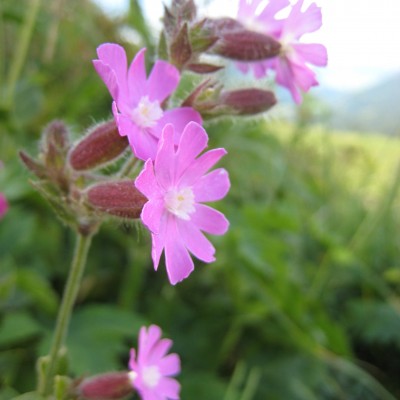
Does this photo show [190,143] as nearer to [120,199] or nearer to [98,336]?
[120,199]

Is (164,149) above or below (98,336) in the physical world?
above

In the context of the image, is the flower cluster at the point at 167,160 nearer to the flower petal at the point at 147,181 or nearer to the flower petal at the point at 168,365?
A: the flower petal at the point at 147,181

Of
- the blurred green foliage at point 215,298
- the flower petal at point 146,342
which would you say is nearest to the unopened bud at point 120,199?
the flower petal at point 146,342

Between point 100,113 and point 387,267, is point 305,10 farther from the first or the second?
point 387,267

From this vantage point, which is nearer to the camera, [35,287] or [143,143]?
[143,143]

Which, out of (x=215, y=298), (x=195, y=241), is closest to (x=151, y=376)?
(x=195, y=241)

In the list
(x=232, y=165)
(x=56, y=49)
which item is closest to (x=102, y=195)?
(x=232, y=165)

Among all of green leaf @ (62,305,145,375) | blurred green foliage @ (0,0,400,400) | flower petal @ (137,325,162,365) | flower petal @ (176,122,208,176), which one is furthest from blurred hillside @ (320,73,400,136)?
flower petal @ (176,122,208,176)
